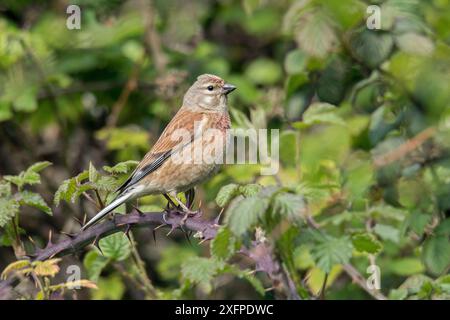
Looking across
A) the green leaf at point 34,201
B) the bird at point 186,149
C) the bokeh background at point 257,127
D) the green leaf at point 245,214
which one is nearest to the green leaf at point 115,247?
the bokeh background at point 257,127

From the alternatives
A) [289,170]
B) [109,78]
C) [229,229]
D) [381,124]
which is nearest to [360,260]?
[289,170]

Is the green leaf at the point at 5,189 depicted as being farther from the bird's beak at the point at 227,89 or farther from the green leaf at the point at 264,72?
the green leaf at the point at 264,72

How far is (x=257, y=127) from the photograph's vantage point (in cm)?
388

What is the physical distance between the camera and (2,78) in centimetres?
550

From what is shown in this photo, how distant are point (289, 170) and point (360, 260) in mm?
600

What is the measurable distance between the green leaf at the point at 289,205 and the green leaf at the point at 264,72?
11.6ft

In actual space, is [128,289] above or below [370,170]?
below

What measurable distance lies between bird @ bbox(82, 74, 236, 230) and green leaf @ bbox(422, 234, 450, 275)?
0.96m

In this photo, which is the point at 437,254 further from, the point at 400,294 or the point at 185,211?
the point at 185,211

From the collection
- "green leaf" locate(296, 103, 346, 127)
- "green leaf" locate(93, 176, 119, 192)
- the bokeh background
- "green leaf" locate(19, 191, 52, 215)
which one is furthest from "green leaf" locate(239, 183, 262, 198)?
"green leaf" locate(296, 103, 346, 127)

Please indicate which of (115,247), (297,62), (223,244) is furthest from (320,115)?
(223,244)
